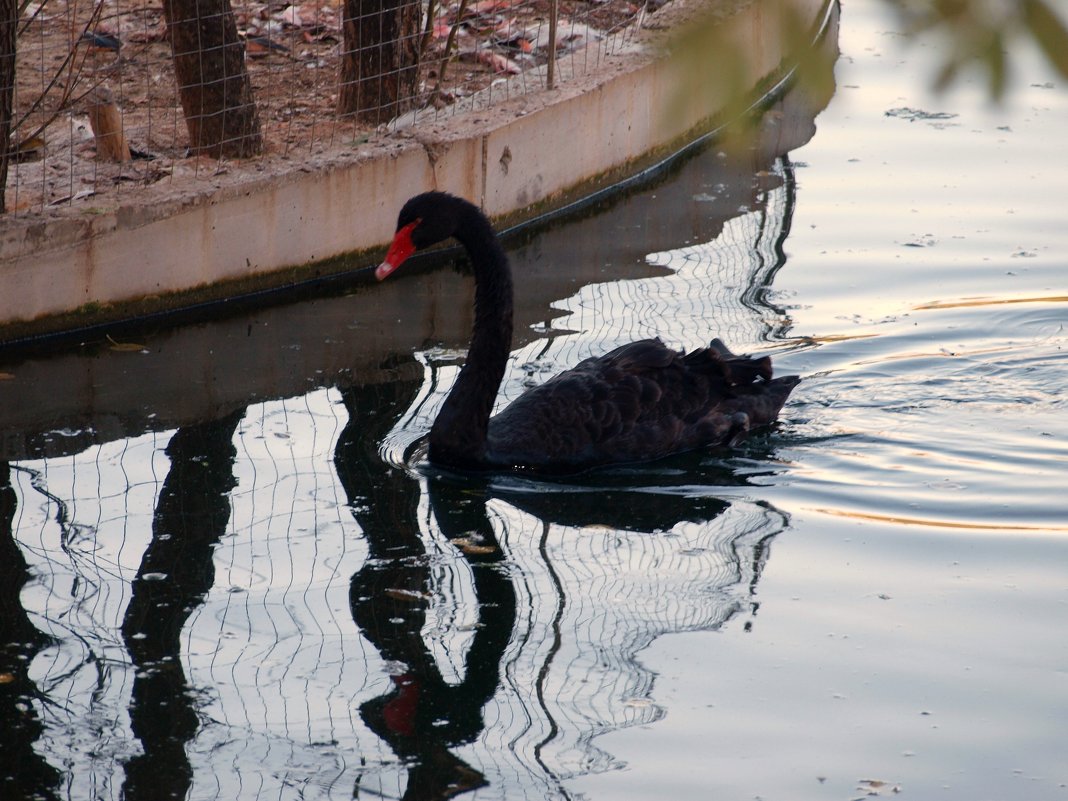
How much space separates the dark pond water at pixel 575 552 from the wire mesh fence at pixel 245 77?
108 cm

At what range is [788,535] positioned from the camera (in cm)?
518

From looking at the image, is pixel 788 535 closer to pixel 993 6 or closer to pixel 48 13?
pixel 993 6

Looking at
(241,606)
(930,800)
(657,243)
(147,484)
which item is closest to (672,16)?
(930,800)

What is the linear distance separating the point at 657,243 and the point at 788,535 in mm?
3590

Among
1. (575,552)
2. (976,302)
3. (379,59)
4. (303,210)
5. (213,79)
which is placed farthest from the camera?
(379,59)

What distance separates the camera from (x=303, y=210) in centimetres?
776

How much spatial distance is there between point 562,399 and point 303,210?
2.52 metres

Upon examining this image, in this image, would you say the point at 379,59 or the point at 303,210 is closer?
the point at 303,210

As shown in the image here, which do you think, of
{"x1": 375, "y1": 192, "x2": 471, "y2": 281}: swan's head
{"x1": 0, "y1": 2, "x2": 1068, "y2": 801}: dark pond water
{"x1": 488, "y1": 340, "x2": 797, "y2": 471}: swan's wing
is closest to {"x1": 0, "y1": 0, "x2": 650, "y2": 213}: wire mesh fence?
{"x1": 0, "y1": 2, "x2": 1068, "y2": 801}: dark pond water

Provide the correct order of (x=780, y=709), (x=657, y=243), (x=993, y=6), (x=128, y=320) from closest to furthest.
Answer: (x=993, y=6) → (x=780, y=709) → (x=128, y=320) → (x=657, y=243)

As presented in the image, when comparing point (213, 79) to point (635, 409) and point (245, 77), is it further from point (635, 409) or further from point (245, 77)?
point (635, 409)

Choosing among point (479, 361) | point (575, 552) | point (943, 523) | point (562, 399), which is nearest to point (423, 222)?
point (479, 361)

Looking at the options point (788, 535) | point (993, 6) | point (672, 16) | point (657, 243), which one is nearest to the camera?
point (993, 6)

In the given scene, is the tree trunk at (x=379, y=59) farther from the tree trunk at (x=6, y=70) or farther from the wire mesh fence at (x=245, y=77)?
the tree trunk at (x=6, y=70)
